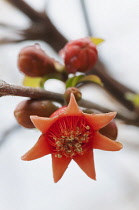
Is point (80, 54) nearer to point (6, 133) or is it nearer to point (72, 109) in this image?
point (72, 109)

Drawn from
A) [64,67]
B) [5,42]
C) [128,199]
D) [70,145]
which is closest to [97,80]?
[64,67]

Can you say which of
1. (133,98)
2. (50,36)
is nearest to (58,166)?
(133,98)

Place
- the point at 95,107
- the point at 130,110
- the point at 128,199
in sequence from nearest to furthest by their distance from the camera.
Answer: the point at 95,107 → the point at 130,110 → the point at 128,199

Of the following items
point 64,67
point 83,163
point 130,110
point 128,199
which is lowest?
point 128,199

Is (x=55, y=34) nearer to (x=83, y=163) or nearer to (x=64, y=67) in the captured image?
(x=64, y=67)

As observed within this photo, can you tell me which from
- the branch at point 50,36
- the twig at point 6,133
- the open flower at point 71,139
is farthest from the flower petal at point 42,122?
the twig at point 6,133

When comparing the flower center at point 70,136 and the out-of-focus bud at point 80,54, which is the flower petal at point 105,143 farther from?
the out-of-focus bud at point 80,54

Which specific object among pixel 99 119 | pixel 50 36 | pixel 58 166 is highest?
pixel 50 36
